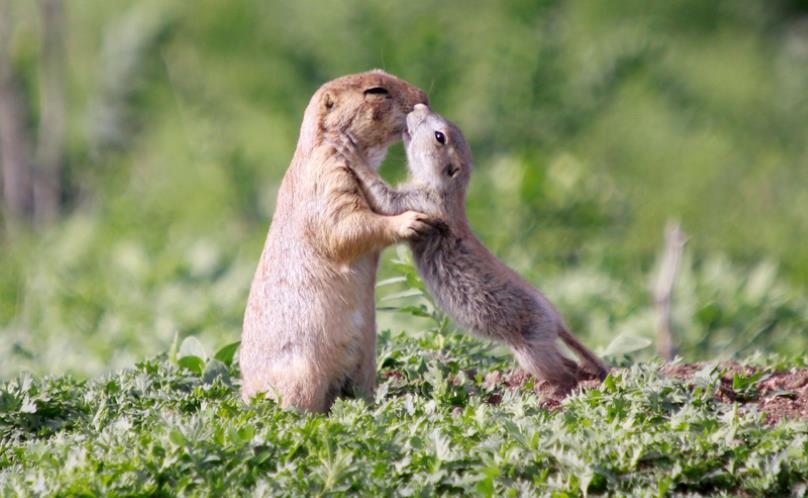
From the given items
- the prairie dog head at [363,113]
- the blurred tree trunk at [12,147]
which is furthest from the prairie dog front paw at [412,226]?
→ the blurred tree trunk at [12,147]

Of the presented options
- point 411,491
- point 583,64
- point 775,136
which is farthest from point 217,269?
point 775,136

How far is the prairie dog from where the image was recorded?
487 cm

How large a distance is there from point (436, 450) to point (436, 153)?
4.81 feet

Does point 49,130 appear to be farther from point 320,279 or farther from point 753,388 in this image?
point 753,388

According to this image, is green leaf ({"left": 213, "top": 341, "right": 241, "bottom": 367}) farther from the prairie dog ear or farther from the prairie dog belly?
the prairie dog ear

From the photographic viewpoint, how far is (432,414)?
15.0 feet

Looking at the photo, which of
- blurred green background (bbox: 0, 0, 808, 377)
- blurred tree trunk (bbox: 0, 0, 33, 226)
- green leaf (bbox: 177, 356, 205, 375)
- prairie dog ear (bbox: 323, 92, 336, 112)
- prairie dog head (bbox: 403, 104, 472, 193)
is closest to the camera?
prairie dog head (bbox: 403, 104, 472, 193)

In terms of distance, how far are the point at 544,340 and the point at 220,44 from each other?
32.8 ft

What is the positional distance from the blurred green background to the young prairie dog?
2531mm

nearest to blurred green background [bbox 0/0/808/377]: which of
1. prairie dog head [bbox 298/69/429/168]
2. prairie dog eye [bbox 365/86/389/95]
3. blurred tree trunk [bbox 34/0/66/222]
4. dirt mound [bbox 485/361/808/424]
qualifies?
blurred tree trunk [bbox 34/0/66/222]

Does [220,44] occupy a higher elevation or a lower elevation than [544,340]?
higher

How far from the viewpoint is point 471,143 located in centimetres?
1201

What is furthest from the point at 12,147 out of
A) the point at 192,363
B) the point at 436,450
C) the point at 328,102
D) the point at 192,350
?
the point at 436,450

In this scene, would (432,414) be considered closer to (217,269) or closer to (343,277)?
(343,277)
